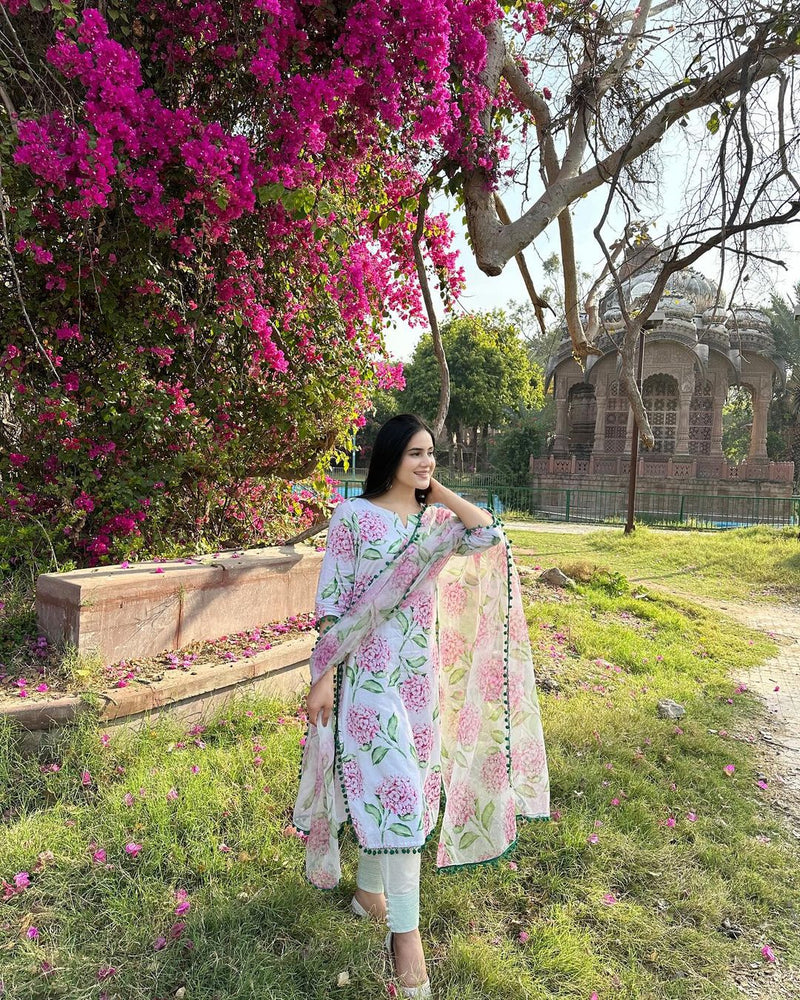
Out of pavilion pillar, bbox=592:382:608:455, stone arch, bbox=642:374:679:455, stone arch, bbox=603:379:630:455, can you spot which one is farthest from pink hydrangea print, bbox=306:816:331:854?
stone arch, bbox=642:374:679:455

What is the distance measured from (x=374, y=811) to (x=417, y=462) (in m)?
1.01

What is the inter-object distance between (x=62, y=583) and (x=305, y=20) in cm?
305

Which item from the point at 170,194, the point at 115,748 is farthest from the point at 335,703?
the point at 170,194

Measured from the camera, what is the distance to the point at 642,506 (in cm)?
2039

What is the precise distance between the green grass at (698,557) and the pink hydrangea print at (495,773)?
7088 mm

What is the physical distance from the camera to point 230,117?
3.87 metres

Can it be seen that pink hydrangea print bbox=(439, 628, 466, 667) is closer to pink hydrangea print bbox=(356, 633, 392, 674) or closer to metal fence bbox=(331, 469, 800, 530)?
pink hydrangea print bbox=(356, 633, 392, 674)

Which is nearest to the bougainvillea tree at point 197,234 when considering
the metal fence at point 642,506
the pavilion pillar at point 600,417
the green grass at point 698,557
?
the green grass at point 698,557

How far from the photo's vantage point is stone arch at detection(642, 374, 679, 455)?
79.2ft

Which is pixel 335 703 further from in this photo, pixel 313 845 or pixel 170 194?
pixel 170 194

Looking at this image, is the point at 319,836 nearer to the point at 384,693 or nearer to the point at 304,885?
the point at 304,885

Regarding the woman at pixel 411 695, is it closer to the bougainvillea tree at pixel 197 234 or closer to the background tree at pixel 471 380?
the bougainvillea tree at pixel 197 234

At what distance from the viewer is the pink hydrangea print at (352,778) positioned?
1895 millimetres

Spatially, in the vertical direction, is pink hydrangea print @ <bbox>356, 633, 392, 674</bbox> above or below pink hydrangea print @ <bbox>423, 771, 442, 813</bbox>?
above
